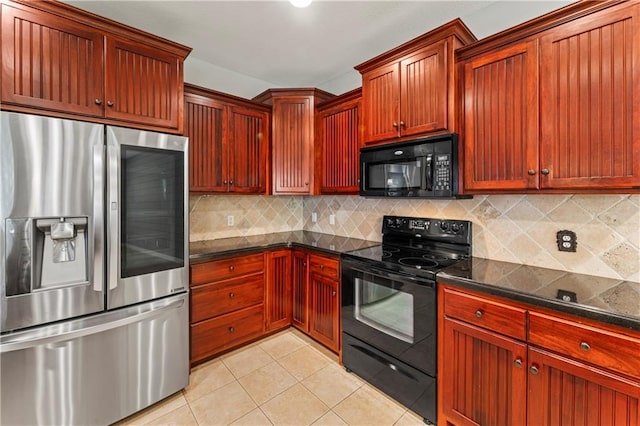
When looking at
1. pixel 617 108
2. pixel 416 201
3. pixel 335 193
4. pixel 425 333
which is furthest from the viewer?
pixel 335 193

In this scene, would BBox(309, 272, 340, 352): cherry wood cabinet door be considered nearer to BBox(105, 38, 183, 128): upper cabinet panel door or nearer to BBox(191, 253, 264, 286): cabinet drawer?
BBox(191, 253, 264, 286): cabinet drawer

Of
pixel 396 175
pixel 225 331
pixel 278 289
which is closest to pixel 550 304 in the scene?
pixel 396 175

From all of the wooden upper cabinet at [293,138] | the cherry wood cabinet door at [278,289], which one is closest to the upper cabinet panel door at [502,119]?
the wooden upper cabinet at [293,138]

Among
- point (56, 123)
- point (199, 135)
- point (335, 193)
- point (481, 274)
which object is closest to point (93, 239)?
point (56, 123)

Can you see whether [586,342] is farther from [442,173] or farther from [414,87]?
[414,87]

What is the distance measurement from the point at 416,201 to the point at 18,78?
8.82 feet

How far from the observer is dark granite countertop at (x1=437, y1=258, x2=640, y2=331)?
1151mm

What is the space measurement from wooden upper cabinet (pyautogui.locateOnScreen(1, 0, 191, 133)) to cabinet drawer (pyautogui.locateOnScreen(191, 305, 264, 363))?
5.20 ft

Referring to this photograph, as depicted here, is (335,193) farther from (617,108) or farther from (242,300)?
(617,108)

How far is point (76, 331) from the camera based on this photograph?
1.54 meters

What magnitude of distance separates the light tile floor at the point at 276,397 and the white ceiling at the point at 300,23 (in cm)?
277

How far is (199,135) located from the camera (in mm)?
2480

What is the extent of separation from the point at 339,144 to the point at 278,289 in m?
1.55

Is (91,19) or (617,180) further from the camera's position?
(91,19)
